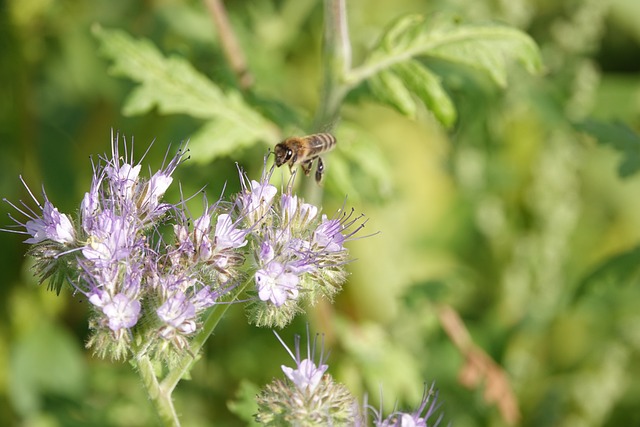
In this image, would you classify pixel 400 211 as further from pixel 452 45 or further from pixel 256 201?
pixel 256 201

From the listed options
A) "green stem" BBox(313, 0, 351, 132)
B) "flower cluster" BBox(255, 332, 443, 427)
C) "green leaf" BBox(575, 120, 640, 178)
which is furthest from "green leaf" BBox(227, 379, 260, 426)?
"green leaf" BBox(575, 120, 640, 178)

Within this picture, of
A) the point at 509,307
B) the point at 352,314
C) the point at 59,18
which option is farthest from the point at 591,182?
the point at 59,18

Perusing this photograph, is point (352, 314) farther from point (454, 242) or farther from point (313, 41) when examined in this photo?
point (313, 41)

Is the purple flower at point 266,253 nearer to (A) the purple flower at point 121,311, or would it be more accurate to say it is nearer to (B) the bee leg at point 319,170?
(A) the purple flower at point 121,311

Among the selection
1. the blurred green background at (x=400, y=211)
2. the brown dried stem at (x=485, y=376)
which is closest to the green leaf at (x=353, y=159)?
the blurred green background at (x=400, y=211)

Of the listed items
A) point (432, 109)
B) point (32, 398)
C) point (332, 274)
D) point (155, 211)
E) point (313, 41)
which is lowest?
point (32, 398)

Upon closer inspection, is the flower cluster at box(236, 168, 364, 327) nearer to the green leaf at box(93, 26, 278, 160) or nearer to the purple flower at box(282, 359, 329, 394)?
the purple flower at box(282, 359, 329, 394)

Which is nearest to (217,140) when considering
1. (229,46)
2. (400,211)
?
(229,46)
